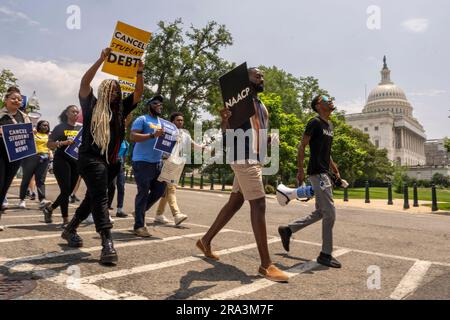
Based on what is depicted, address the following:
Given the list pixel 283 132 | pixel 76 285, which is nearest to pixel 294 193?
pixel 76 285

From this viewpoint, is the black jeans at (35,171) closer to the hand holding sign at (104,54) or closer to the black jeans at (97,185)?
the black jeans at (97,185)

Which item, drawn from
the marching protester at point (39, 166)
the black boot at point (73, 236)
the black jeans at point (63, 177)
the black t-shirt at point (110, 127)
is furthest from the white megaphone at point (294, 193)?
the marching protester at point (39, 166)

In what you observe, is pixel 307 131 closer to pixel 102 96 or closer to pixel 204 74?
pixel 102 96

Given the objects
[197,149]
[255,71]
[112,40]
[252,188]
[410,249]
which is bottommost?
[410,249]

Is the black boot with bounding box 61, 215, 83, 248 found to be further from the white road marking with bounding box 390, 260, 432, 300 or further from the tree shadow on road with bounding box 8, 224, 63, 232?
the white road marking with bounding box 390, 260, 432, 300

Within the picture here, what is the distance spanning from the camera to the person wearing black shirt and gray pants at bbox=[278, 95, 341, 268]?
14.6 ft

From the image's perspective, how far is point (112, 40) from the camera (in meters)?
5.52

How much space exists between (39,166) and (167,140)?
4722mm

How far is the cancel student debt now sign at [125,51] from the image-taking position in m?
5.45
